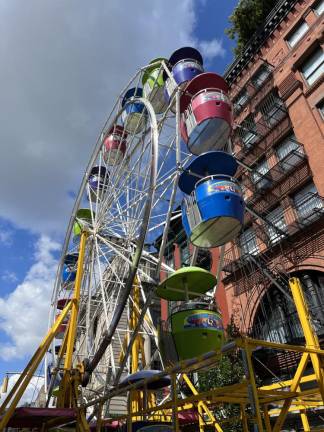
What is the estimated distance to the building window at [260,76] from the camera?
86.3 feet

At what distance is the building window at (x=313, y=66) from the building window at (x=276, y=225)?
7.72 meters

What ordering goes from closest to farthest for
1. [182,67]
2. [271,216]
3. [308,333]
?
[308,333]
[182,67]
[271,216]

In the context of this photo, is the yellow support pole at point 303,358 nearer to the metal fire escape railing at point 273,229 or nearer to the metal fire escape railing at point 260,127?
the metal fire escape railing at point 273,229

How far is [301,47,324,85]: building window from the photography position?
2220cm

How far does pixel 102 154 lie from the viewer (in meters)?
20.0

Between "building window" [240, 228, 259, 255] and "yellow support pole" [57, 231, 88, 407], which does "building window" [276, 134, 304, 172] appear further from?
"yellow support pole" [57, 231, 88, 407]

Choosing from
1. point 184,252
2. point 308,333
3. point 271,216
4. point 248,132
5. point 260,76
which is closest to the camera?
point 308,333

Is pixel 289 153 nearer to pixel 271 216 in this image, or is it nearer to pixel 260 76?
pixel 271 216

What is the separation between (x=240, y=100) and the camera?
2858 centimetres

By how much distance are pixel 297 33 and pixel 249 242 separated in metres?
13.7

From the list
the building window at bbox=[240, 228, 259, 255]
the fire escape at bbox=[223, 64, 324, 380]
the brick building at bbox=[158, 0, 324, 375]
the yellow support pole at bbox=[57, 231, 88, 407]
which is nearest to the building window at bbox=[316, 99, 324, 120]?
the brick building at bbox=[158, 0, 324, 375]

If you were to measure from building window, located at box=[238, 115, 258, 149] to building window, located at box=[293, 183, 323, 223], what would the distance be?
18.4 ft

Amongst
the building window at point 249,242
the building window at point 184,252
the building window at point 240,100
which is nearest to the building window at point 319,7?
the building window at point 240,100

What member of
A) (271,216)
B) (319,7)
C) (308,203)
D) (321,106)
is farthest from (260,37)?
(308,203)
